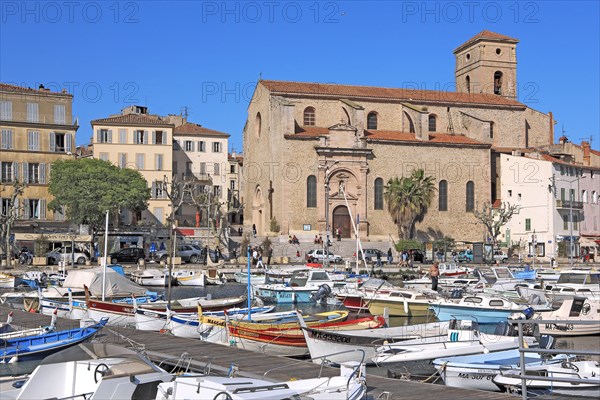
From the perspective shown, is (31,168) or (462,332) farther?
(31,168)

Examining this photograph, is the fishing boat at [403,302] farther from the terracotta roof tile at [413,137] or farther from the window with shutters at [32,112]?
the window with shutters at [32,112]

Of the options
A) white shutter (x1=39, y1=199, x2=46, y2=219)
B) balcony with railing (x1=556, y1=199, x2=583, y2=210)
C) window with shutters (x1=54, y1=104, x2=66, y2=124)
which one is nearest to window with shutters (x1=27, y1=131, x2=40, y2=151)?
window with shutters (x1=54, y1=104, x2=66, y2=124)

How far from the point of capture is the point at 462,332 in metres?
21.4

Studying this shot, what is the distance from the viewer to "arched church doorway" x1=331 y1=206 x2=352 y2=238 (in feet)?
221

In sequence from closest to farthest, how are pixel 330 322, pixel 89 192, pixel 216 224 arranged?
pixel 330 322
pixel 89 192
pixel 216 224

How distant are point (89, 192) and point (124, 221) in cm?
1007

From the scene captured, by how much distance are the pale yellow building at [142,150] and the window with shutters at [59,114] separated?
453 centimetres

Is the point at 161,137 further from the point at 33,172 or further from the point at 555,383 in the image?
the point at 555,383

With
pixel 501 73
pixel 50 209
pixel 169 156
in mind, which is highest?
pixel 501 73

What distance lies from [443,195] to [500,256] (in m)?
7.86

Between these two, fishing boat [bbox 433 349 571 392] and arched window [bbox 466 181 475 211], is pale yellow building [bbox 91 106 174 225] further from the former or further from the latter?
fishing boat [bbox 433 349 571 392]

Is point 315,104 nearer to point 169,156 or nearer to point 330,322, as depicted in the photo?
point 169,156

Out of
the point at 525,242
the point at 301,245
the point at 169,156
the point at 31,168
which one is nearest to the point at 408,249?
the point at 301,245

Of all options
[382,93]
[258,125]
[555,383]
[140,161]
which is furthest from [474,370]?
[140,161]
